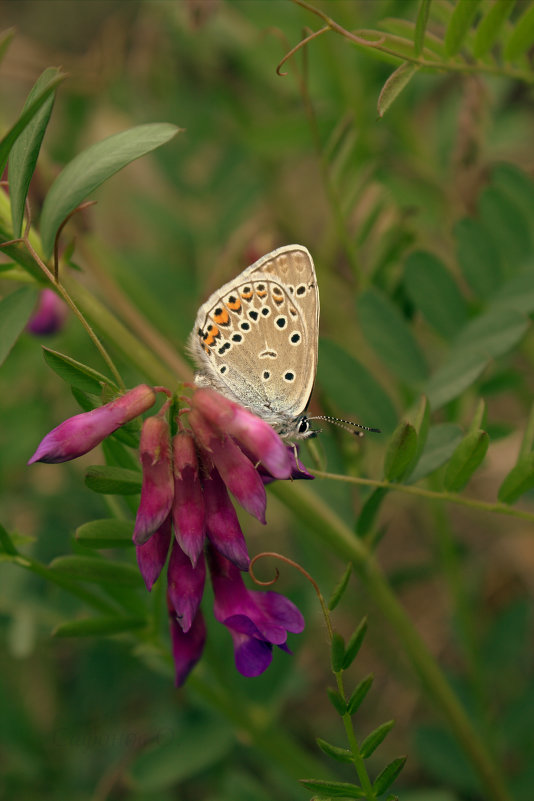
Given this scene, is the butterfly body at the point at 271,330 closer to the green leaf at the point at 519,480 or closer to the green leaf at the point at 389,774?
the green leaf at the point at 519,480

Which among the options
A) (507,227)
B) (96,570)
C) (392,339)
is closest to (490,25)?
(507,227)

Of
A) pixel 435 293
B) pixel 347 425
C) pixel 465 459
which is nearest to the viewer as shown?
pixel 465 459

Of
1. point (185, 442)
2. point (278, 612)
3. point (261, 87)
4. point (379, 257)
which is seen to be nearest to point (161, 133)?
point (185, 442)

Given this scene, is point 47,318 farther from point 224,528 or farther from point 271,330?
point 224,528

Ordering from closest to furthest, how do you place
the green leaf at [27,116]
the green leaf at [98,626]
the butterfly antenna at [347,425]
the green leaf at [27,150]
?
the green leaf at [27,116], the green leaf at [27,150], the green leaf at [98,626], the butterfly antenna at [347,425]

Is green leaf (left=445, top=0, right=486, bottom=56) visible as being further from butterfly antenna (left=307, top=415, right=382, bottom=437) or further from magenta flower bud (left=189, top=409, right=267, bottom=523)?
magenta flower bud (left=189, top=409, right=267, bottom=523)

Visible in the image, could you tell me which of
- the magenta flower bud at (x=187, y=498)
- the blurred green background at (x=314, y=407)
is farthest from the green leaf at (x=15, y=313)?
the blurred green background at (x=314, y=407)

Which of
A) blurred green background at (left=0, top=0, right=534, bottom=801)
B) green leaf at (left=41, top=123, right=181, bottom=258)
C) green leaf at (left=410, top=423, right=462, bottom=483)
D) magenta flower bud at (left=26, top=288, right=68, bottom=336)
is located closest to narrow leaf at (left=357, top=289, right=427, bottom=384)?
blurred green background at (left=0, top=0, right=534, bottom=801)
